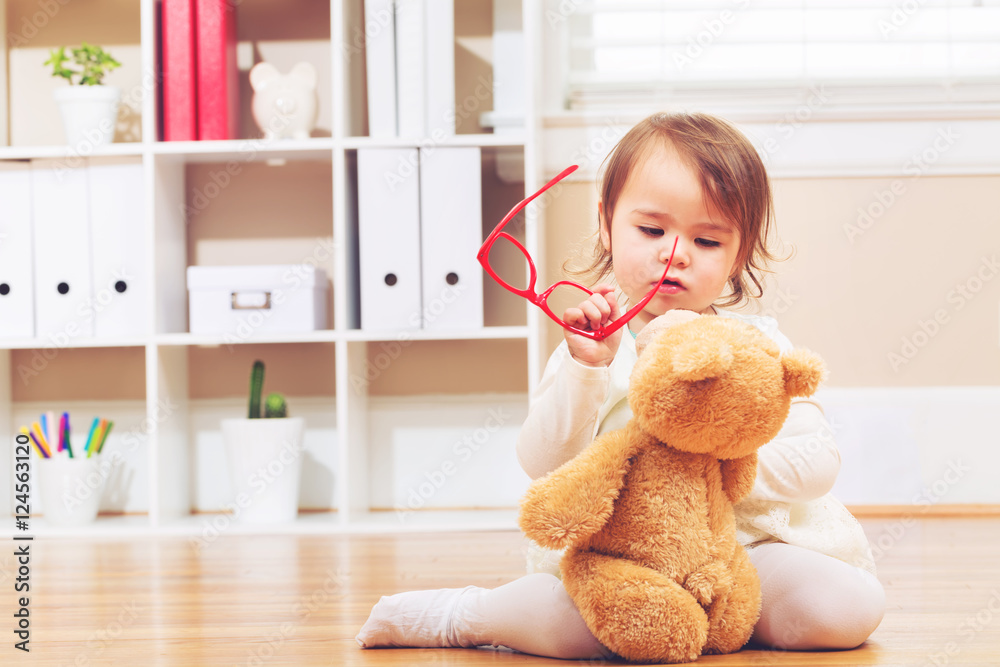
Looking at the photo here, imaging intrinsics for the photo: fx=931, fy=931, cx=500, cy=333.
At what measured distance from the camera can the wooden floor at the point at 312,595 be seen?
814mm

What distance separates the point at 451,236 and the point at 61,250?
72 centimetres

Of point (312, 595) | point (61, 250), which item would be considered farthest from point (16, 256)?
point (312, 595)

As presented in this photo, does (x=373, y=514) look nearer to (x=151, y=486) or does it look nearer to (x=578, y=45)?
(x=151, y=486)

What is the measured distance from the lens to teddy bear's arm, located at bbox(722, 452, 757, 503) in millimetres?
749

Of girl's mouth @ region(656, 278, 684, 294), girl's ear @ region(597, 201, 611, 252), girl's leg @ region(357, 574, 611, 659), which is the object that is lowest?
girl's leg @ region(357, 574, 611, 659)

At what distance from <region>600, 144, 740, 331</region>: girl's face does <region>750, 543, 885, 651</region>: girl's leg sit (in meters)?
0.26

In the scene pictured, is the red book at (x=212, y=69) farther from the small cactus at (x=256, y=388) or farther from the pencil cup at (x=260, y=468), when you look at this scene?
the pencil cup at (x=260, y=468)

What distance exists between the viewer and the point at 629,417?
33.8 inches

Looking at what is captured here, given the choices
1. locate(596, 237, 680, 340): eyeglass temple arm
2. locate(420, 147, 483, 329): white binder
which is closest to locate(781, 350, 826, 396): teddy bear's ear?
locate(596, 237, 680, 340): eyeglass temple arm

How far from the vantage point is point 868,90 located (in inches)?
71.8

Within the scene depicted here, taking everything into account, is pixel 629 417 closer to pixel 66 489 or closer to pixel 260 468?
pixel 260 468

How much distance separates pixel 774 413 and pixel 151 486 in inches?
50.1

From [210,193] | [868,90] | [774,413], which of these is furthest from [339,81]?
[774,413]

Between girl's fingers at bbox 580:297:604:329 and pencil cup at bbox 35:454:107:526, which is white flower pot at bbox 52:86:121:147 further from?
girl's fingers at bbox 580:297:604:329
